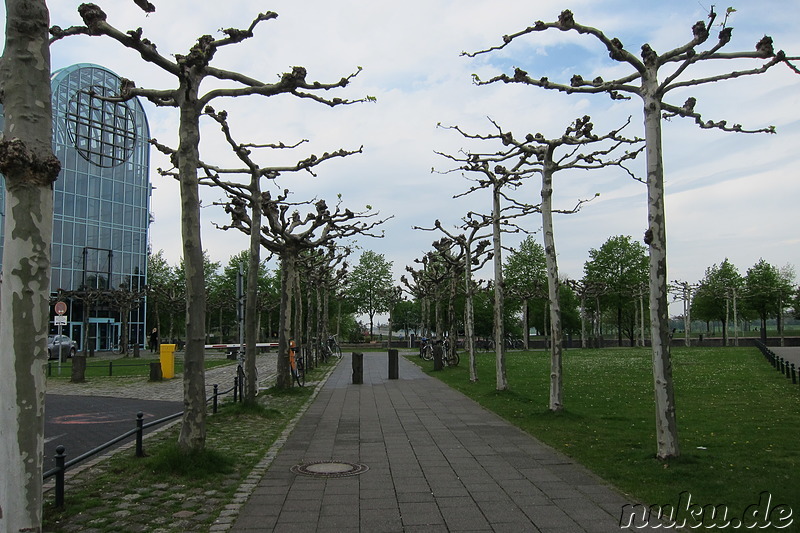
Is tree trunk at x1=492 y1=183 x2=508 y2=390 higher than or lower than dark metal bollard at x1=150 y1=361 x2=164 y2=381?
higher

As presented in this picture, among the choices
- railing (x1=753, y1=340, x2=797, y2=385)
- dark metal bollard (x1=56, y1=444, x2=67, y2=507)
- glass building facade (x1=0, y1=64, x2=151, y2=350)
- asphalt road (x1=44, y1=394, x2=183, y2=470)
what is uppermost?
glass building facade (x1=0, y1=64, x2=151, y2=350)

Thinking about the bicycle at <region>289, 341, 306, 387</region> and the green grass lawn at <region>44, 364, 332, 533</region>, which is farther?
the bicycle at <region>289, 341, 306, 387</region>

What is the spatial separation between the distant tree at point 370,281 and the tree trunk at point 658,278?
182ft

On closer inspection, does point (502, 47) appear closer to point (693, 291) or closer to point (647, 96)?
point (647, 96)

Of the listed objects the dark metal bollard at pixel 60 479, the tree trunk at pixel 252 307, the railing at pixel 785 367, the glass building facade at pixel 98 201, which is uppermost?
the glass building facade at pixel 98 201

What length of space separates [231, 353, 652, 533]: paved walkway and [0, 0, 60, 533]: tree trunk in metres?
2.16

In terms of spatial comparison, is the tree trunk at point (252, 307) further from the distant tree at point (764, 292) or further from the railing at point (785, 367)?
the distant tree at point (764, 292)

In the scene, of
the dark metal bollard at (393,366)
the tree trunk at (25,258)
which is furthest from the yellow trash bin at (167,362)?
the tree trunk at (25,258)

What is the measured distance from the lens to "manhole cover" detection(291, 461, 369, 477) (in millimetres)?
8430

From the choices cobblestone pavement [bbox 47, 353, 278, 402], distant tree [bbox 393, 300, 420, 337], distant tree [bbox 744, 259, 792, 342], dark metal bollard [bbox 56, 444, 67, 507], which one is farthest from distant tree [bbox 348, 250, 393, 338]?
dark metal bollard [bbox 56, 444, 67, 507]


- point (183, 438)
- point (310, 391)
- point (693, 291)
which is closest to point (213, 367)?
point (310, 391)

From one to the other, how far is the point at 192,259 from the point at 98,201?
4825 cm

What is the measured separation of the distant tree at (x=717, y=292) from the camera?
56.3 metres

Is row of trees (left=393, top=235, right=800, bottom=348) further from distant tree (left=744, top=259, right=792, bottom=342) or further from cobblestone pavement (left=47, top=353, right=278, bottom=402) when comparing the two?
cobblestone pavement (left=47, top=353, right=278, bottom=402)
